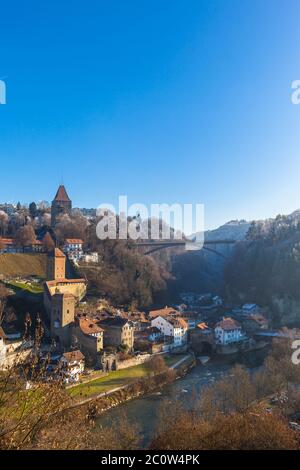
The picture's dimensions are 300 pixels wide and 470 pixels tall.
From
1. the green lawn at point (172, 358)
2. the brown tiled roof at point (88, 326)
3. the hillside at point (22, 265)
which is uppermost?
the hillside at point (22, 265)

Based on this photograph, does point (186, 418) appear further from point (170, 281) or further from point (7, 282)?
point (170, 281)

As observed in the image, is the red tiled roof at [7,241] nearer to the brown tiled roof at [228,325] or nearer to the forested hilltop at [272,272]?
the brown tiled roof at [228,325]

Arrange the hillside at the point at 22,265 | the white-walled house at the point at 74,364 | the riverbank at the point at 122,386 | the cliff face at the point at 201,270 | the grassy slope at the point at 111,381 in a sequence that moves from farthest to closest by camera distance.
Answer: the cliff face at the point at 201,270 → the hillside at the point at 22,265 → the white-walled house at the point at 74,364 → the grassy slope at the point at 111,381 → the riverbank at the point at 122,386

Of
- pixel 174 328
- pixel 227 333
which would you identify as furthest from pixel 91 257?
pixel 227 333

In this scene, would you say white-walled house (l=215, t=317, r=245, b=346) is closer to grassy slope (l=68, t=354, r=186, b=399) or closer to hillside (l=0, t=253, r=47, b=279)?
grassy slope (l=68, t=354, r=186, b=399)

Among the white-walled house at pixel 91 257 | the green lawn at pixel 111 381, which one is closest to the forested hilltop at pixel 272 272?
the white-walled house at pixel 91 257

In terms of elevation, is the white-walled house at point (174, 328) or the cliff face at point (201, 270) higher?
the cliff face at point (201, 270)

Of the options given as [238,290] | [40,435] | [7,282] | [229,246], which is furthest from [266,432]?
[229,246]
